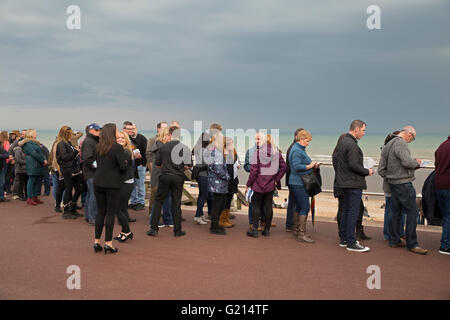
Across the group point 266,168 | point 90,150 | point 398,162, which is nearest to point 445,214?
point 398,162

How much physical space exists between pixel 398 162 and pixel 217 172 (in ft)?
10.0

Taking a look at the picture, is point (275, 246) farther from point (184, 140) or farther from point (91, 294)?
point (91, 294)

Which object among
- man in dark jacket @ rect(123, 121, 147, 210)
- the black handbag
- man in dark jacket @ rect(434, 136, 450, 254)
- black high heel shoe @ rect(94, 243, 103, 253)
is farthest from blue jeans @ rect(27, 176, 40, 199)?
man in dark jacket @ rect(434, 136, 450, 254)

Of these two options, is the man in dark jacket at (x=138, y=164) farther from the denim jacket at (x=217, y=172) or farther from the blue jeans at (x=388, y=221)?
the blue jeans at (x=388, y=221)

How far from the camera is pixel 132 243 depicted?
6441 mm

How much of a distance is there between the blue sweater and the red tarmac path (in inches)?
43.5

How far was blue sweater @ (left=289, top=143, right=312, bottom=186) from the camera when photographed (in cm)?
660

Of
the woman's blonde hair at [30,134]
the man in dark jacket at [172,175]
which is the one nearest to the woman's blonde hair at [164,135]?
the man in dark jacket at [172,175]

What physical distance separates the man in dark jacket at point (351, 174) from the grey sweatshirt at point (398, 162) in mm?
395

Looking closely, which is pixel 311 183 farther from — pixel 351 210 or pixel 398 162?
pixel 398 162
